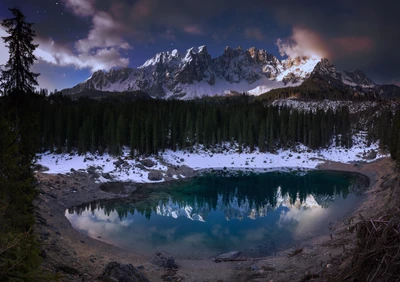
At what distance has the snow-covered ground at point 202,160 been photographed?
50000 millimetres

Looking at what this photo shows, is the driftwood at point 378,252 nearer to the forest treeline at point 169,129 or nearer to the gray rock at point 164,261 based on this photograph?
the gray rock at point 164,261

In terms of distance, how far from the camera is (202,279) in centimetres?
1458

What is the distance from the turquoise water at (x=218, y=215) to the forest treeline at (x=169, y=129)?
22419 mm

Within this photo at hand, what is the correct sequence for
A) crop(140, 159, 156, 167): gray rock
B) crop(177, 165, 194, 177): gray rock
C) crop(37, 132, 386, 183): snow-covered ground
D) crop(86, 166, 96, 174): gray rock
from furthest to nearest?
crop(177, 165, 194, 177): gray rock
crop(140, 159, 156, 167): gray rock
crop(37, 132, 386, 183): snow-covered ground
crop(86, 166, 96, 174): gray rock

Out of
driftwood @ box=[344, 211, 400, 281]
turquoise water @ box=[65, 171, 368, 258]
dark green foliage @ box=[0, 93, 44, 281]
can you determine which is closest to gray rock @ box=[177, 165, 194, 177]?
turquoise water @ box=[65, 171, 368, 258]

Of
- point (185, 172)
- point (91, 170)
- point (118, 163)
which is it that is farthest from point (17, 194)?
point (185, 172)

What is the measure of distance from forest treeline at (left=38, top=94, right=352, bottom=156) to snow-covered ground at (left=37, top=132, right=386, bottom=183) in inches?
112

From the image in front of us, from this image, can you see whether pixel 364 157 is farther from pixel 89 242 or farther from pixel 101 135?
pixel 89 242

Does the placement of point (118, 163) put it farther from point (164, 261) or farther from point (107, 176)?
point (164, 261)

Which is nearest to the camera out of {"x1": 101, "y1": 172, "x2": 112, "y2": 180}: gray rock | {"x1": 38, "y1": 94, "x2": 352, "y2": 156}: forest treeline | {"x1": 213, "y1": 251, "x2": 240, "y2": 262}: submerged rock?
{"x1": 213, "y1": 251, "x2": 240, "y2": 262}: submerged rock

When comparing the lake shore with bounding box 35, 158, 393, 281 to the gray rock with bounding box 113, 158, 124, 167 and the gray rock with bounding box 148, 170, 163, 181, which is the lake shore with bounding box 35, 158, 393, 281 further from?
the gray rock with bounding box 113, 158, 124, 167

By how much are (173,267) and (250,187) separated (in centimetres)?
3368

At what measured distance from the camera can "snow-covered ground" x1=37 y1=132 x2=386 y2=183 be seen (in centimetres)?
5000

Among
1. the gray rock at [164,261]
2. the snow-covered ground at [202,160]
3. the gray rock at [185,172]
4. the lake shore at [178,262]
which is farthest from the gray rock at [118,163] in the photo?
the gray rock at [164,261]
